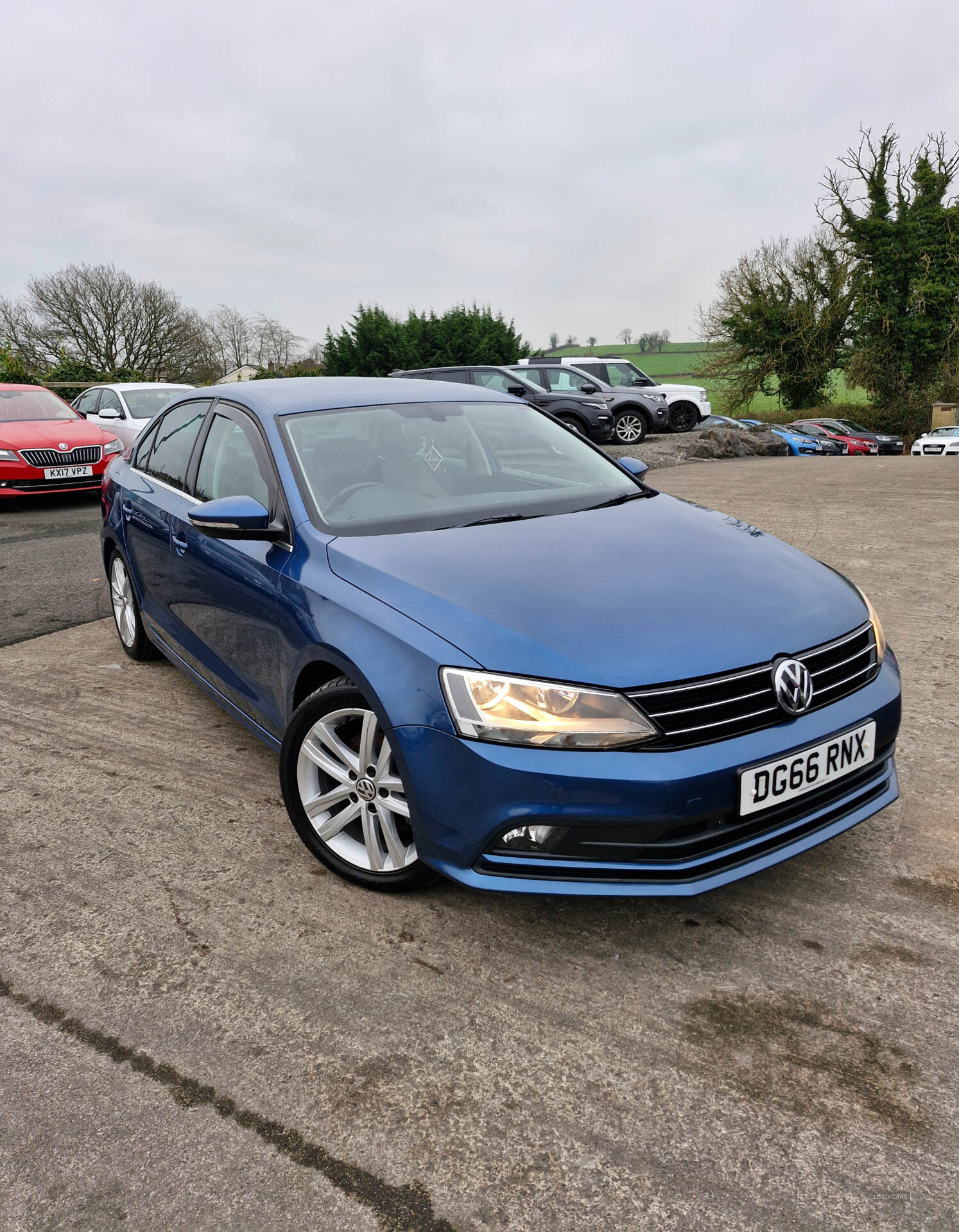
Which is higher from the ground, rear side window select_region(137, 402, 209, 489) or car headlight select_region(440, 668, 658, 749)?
rear side window select_region(137, 402, 209, 489)

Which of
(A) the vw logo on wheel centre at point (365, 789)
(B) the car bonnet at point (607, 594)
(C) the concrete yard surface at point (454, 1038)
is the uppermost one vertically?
(B) the car bonnet at point (607, 594)

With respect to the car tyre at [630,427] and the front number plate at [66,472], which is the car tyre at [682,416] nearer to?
the car tyre at [630,427]

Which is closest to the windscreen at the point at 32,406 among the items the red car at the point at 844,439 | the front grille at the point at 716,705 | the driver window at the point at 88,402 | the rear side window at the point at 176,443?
the driver window at the point at 88,402

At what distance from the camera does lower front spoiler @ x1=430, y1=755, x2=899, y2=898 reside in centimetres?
223

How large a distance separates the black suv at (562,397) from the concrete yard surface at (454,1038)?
14.9 metres

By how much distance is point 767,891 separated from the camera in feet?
8.79

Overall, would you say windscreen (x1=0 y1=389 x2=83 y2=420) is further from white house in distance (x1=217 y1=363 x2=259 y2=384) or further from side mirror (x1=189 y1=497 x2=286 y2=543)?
white house in distance (x1=217 y1=363 x2=259 y2=384)

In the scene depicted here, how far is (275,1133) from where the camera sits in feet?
6.15

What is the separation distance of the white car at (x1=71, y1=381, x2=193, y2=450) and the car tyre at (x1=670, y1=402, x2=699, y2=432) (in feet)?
35.8

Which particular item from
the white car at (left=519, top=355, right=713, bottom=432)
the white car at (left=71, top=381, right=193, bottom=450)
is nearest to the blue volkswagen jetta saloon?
the white car at (left=71, top=381, right=193, bottom=450)

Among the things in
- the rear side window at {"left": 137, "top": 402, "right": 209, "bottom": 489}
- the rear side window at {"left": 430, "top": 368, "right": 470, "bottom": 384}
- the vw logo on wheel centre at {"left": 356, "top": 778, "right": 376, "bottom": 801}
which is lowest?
the vw logo on wheel centre at {"left": 356, "top": 778, "right": 376, "bottom": 801}

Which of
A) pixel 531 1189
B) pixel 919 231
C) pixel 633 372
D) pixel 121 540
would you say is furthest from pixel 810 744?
pixel 919 231

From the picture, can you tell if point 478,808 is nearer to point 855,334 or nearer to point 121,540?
point 121,540

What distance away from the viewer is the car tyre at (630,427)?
60.7ft
